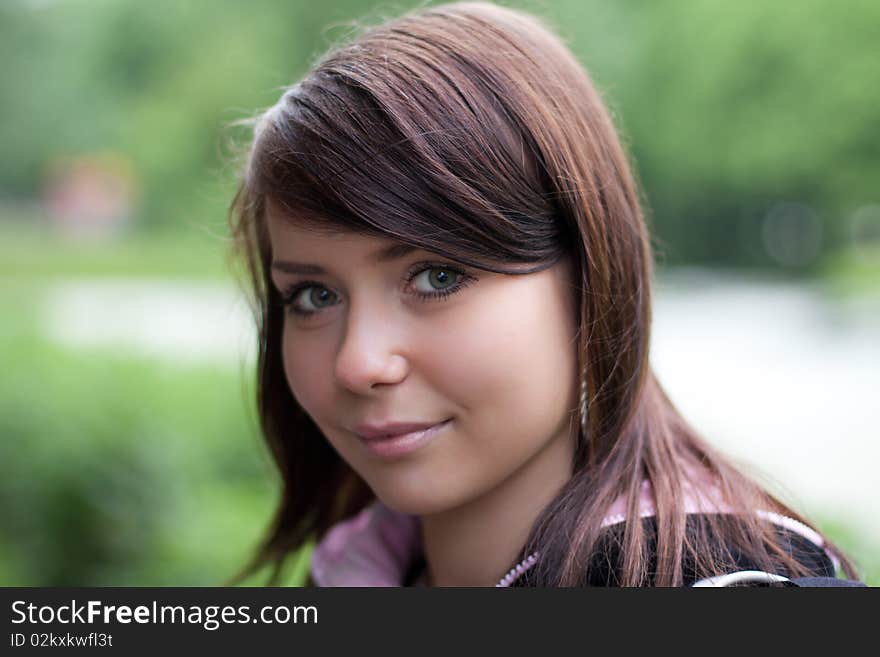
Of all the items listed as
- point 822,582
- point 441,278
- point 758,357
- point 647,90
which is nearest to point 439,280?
point 441,278

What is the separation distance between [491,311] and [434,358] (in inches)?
3.9

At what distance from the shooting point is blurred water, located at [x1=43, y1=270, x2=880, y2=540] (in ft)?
15.5

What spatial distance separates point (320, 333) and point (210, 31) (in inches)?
445

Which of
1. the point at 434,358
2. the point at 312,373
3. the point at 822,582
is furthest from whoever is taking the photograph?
the point at 312,373

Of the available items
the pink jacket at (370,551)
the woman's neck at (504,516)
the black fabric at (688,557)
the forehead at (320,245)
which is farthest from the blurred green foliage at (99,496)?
the black fabric at (688,557)

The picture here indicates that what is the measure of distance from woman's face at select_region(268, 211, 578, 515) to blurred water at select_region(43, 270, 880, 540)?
43 cm

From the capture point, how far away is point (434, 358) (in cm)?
117

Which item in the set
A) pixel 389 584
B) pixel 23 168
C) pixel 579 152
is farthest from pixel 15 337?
pixel 23 168

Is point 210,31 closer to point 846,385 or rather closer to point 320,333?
point 846,385

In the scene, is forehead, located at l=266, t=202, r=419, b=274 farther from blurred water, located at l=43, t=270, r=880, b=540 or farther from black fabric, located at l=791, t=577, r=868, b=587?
black fabric, located at l=791, t=577, r=868, b=587

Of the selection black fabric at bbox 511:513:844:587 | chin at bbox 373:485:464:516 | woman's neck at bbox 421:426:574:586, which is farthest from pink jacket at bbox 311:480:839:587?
black fabric at bbox 511:513:844:587

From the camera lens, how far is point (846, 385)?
7191 millimetres

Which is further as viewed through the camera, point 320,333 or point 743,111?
point 743,111

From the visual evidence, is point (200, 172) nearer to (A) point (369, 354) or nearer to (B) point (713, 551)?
(A) point (369, 354)
